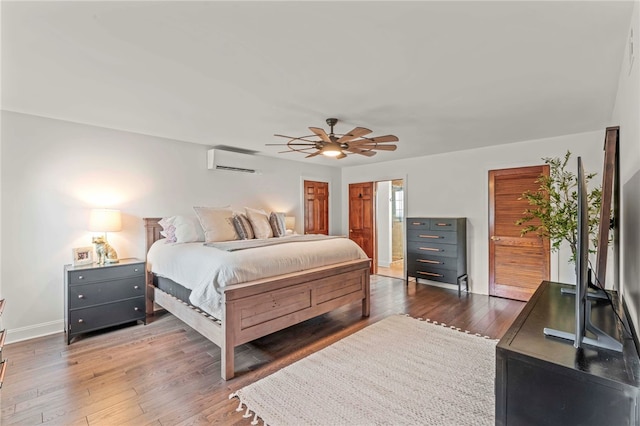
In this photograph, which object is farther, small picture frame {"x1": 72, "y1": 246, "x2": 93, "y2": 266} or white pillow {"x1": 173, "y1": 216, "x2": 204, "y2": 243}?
white pillow {"x1": 173, "y1": 216, "x2": 204, "y2": 243}

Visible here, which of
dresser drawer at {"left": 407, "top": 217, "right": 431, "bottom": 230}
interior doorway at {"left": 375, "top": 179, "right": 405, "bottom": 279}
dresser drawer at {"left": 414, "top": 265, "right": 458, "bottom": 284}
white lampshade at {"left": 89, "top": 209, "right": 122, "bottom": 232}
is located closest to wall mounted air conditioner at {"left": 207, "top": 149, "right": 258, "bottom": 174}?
white lampshade at {"left": 89, "top": 209, "right": 122, "bottom": 232}

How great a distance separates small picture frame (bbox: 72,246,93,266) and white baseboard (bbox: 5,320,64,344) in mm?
716

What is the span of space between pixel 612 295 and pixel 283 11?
9.14 ft

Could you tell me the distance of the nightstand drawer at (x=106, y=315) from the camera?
291 centimetres

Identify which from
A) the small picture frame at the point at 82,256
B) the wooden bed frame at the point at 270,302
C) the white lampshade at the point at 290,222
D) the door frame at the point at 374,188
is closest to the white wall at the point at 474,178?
the door frame at the point at 374,188

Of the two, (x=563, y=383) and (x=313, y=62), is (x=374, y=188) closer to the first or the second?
(x=313, y=62)

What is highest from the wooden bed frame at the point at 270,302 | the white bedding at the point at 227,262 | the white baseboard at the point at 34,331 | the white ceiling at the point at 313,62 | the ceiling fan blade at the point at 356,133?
the white ceiling at the point at 313,62

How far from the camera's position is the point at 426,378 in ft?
7.37

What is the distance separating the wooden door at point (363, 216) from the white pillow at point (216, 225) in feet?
10.6

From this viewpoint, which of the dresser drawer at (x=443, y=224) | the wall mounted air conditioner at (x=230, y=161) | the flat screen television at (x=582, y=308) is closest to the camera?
the flat screen television at (x=582, y=308)

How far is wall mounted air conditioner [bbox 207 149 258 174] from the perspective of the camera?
4387 millimetres

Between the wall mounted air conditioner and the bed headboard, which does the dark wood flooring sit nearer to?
the bed headboard

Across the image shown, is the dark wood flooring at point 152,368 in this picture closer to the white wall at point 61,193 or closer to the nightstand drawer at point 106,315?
the nightstand drawer at point 106,315

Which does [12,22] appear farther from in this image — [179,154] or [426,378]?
[426,378]
